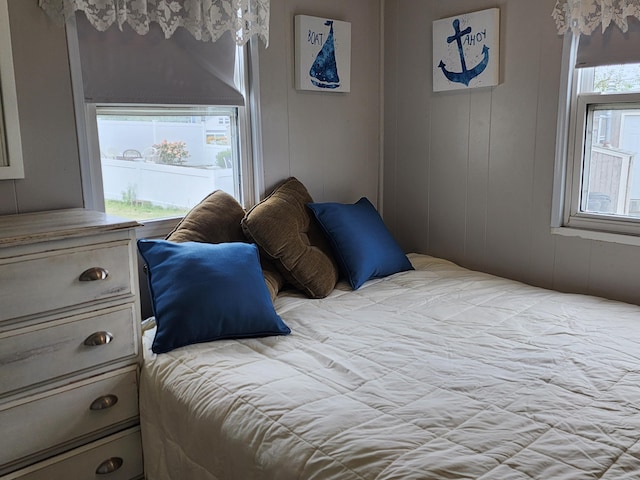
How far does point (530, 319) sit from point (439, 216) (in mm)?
1034

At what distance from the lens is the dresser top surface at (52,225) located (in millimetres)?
1584

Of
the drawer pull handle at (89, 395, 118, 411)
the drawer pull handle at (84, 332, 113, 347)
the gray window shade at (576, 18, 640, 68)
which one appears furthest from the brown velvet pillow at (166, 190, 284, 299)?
the gray window shade at (576, 18, 640, 68)

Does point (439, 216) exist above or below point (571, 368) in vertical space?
above

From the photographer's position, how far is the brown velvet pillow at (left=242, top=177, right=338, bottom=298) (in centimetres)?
241

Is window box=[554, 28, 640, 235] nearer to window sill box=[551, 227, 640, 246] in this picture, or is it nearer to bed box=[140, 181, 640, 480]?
window sill box=[551, 227, 640, 246]

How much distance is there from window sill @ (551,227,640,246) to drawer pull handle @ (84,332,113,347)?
192 centimetres

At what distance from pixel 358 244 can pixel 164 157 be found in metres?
0.94

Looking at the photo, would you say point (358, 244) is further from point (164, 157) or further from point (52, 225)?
point (52, 225)

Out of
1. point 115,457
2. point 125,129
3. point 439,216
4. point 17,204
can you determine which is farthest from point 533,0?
point 115,457

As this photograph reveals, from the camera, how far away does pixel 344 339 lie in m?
1.96

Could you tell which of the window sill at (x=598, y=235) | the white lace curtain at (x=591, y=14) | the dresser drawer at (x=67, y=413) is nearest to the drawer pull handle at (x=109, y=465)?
the dresser drawer at (x=67, y=413)

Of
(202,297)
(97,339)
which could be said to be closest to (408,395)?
(202,297)

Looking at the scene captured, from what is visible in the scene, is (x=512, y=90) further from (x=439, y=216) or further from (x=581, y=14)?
(x=439, y=216)

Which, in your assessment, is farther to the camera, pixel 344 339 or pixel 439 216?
pixel 439 216
